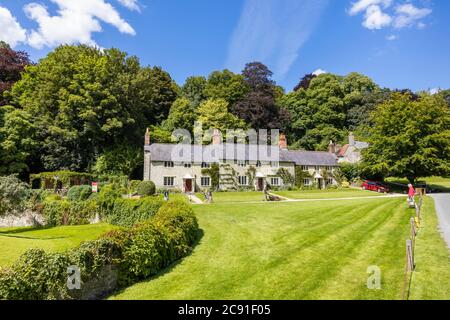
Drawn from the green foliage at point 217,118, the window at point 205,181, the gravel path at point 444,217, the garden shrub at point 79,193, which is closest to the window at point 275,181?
the window at point 205,181

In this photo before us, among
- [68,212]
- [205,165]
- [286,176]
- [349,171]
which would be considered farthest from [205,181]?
[349,171]

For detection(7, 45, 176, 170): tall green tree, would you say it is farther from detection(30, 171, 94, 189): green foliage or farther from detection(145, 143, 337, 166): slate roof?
detection(145, 143, 337, 166): slate roof

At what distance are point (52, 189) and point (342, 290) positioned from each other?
3755 cm

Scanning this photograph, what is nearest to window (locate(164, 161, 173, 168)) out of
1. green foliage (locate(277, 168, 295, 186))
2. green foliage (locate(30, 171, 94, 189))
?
green foliage (locate(30, 171, 94, 189))

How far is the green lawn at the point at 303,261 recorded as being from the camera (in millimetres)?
8961

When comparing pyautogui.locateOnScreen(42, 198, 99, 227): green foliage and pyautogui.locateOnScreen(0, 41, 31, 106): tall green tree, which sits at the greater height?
pyautogui.locateOnScreen(0, 41, 31, 106): tall green tree

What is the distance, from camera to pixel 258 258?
12.1 meters

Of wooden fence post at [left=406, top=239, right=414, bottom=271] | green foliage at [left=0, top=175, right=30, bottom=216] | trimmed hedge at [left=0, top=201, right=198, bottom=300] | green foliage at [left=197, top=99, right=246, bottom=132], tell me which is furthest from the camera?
green foliage at [left=197, top=99, right=246, bottom=132]

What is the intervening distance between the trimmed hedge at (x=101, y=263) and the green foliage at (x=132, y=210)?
7621 mm

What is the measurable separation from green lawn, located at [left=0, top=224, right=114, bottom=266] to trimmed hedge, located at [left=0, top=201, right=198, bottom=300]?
787cm

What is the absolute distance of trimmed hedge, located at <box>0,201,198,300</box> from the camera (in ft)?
25.4

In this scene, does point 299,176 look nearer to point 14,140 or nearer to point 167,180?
point 167,180
